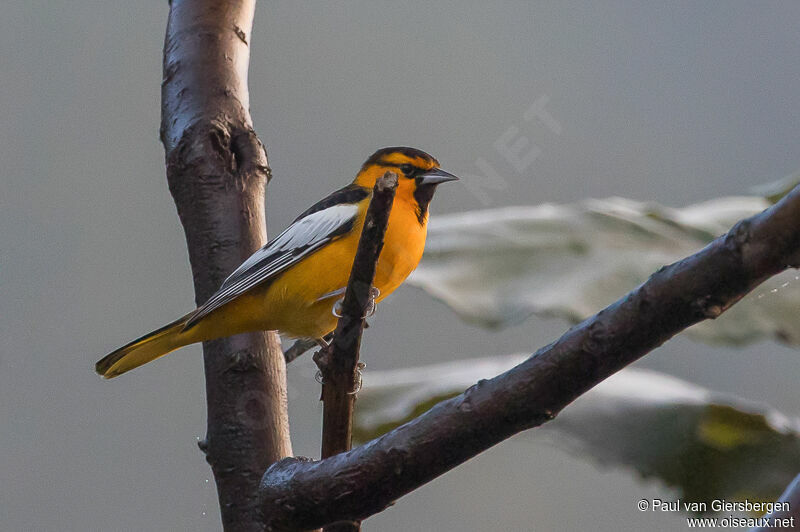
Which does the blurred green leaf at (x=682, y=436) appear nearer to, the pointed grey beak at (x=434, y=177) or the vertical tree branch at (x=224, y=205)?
the vertical tree branch at (x=224, y=205)

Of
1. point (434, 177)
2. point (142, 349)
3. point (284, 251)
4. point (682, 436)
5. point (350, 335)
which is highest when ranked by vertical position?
point (434, 177)

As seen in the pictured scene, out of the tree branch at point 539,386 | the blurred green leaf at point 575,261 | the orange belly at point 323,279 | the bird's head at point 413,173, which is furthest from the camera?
the bird's head at point 413,173

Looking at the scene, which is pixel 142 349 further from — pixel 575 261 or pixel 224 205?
pixel 575 261

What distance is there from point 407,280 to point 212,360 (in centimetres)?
36

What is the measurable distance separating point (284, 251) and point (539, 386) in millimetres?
802

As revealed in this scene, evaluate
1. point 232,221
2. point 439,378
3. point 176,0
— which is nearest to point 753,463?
point 439,378

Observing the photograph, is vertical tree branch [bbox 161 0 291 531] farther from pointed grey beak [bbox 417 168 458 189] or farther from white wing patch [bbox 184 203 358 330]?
pointed grey beak [bbox 417 168 458 189]

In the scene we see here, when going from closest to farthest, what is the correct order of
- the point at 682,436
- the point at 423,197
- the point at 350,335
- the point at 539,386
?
the point at 539,386 → the point at 350,335 → the point at 682,436 → the point at 423,197

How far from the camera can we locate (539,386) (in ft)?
2.22

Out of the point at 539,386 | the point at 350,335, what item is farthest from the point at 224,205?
the point at 539,386

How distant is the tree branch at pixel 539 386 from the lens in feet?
1.90

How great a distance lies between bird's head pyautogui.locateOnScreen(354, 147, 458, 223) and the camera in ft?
4.99

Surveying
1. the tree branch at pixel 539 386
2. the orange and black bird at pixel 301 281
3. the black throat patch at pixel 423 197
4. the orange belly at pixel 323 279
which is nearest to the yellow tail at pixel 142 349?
the orange and black bird at pixel 301 281

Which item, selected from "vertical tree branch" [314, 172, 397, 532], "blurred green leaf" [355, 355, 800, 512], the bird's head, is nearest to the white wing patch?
the bird's head
